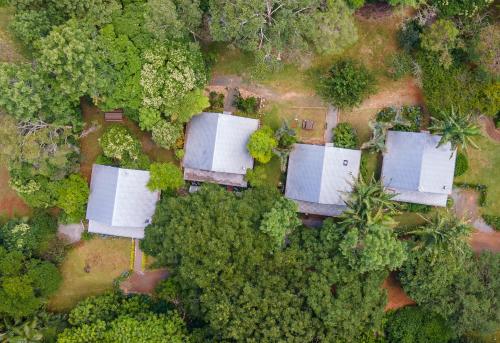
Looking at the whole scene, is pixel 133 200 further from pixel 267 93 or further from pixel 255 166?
pixel 267 93

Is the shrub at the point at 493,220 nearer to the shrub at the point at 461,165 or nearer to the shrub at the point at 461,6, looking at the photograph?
the shrub at the point at 461,165

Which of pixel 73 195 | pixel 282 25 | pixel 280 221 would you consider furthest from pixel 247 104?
pixel 73 195

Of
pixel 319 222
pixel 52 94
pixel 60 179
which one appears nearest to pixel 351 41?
pixel 319 222

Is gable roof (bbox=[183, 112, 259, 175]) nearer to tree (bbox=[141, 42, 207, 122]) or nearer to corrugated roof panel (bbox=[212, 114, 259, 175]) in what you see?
A: corrugated roof panel (bbox=[212, 114, 259, 175])

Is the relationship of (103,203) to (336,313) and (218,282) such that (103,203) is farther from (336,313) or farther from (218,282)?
(336,313)

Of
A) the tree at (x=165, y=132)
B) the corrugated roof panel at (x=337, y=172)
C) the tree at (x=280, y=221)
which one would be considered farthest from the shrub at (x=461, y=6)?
the tree at (x=165, y=132)

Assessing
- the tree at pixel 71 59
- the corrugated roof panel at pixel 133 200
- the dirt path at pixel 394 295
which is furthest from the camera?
the dirt path at pixel 394 295

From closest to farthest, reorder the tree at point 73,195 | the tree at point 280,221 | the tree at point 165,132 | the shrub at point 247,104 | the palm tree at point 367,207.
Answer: the palm tree at point 367,207 → the tree at point 280,221 → the tree at point 165,132 → the tree at point 73,195 → the shrub at point 247,104

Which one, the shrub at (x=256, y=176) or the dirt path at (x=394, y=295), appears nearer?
the shrub at (x=256, y=176)
